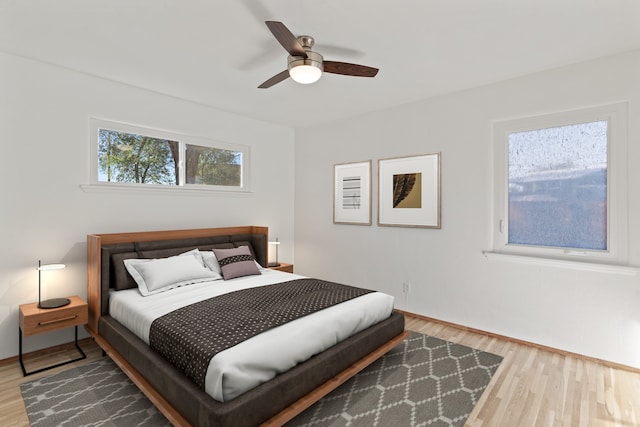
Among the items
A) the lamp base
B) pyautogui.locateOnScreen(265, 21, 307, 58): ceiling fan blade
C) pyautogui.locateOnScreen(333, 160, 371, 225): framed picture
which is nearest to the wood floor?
the lamp base

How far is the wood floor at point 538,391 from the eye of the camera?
2078 millimetres

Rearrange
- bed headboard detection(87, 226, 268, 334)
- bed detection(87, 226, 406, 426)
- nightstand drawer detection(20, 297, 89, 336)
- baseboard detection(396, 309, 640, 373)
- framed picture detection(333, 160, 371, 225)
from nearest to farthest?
1. bed detection(87, 226, 406, 426)
2. nightstand drawer detection(20, 297, 89, 336)
3. baseboard detection(396, 309, 640, 373)
4. bed headboard detection(87, 226, 268, 334)
5. framed picture detection(333, 160, 371, 225)

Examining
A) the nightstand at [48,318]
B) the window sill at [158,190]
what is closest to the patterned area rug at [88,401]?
the nightstand at [48,318]

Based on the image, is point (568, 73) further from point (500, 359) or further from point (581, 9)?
point (500, 359)

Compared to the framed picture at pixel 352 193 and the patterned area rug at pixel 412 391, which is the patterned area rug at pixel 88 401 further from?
the framed picture at pixel 352 193

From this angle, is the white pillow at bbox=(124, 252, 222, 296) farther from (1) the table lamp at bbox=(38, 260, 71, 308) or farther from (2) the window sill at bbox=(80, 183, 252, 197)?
(2) the window sill at bbox=(80, 183, 252, 197)

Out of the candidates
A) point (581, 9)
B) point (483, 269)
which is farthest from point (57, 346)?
point (581, 9)

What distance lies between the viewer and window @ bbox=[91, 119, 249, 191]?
3.36 m

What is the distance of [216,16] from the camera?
2.19 meters

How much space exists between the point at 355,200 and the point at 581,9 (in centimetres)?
293

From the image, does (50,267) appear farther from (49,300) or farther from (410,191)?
(410,191)

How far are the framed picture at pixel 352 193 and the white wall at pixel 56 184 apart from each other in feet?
6.55

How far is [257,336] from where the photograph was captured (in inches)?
79.4

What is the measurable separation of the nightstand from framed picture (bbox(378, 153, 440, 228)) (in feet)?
10.7
